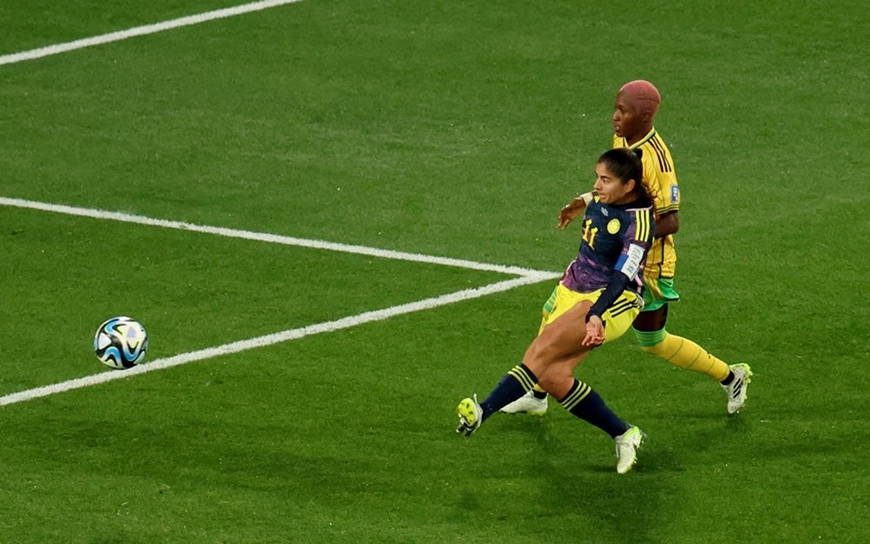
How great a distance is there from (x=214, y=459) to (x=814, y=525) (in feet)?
11.6

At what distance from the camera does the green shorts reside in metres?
10.5

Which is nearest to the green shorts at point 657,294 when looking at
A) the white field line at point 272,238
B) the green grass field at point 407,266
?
the green grass field at point 407,266

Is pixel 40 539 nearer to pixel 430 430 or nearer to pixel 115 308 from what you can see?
pixel 430 430

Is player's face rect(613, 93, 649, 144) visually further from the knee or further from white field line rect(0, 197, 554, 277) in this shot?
white field line rect(0, 197, 554, 277)

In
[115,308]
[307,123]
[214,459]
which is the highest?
[307,123]

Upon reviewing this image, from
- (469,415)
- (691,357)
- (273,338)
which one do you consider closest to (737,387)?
(691,357)

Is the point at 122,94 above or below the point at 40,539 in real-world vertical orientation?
above

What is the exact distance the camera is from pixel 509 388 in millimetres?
9812

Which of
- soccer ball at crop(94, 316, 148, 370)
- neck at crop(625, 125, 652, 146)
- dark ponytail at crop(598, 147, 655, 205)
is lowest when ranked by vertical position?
soccer ball at crop(94, 316, 148, 370)

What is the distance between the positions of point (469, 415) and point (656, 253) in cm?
168

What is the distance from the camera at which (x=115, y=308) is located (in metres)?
12.5

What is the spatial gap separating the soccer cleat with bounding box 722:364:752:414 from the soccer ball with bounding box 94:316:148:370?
374cm

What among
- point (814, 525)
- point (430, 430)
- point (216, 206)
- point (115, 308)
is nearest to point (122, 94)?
point (216, 206)

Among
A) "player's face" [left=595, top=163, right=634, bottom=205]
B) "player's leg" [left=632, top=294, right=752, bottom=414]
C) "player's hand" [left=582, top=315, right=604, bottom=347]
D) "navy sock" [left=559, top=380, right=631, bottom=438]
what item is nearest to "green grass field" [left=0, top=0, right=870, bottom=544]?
"player's leg" [left=632, top=294, right=752, bottom=414]
